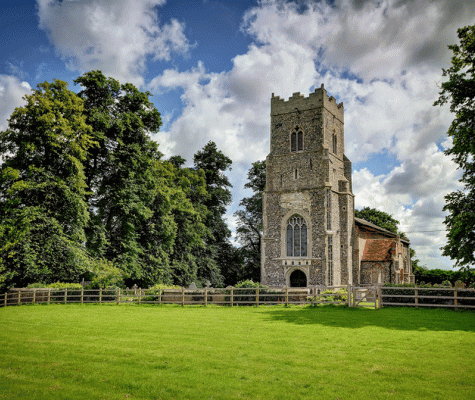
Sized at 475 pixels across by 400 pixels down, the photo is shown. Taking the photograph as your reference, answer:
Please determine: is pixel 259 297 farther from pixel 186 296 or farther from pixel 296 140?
pixel 296 140

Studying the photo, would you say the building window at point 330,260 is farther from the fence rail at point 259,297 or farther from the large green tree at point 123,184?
the large green tree at point 123,184

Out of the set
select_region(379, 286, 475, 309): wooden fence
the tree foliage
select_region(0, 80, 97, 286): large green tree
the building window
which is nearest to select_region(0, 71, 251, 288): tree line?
select_region(0, 80, 97, 286): large green tree

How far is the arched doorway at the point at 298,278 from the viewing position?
102 feet

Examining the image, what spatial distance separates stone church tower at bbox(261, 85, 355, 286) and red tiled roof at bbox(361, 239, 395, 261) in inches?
101

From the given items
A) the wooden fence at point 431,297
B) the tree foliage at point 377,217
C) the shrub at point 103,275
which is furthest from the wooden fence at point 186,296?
the tree foliage at point 377,217

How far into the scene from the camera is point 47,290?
21719mm

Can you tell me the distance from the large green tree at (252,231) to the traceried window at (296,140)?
9636 millimetres

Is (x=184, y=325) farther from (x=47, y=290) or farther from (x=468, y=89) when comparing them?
(x=468, y=89)

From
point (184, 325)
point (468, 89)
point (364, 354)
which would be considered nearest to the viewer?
point (364, 354)

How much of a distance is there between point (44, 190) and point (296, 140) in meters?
19.6

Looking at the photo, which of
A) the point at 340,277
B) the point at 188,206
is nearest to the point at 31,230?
the point at 188,206

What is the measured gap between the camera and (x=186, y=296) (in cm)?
2048

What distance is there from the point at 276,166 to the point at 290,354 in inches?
1016

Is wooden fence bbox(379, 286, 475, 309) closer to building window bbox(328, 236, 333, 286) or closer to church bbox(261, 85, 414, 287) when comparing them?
building window bbox(328, 236, 333, 286)
